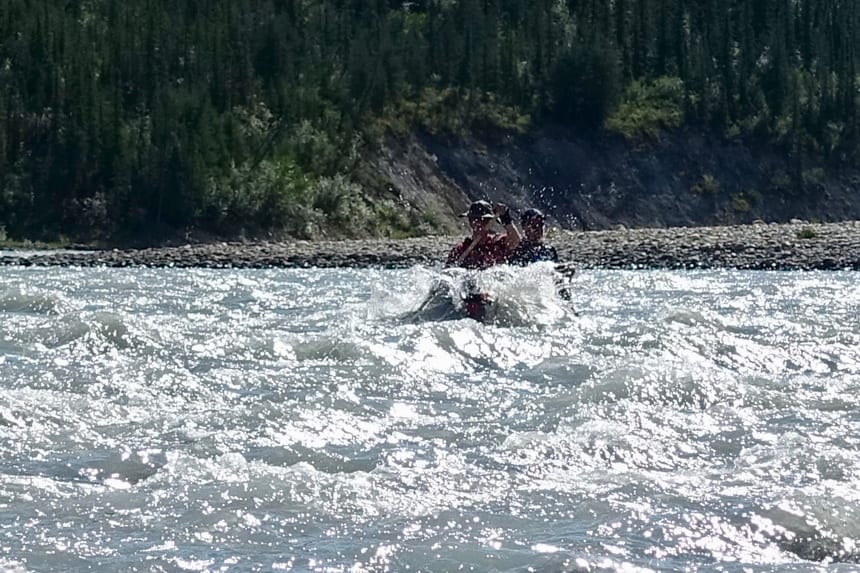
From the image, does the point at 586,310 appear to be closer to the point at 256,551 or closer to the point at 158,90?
the point at 256,551

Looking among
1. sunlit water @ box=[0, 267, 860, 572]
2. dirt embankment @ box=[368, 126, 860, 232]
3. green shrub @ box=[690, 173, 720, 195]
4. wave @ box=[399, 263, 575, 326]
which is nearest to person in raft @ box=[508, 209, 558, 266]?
wave @ box=[399, 263, 575, 326]

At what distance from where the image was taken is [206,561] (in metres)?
8.34

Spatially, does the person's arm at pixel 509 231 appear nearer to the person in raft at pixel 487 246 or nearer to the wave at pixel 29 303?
the person in raft at pixel 487 246

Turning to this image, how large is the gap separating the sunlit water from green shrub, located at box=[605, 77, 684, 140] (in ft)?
206

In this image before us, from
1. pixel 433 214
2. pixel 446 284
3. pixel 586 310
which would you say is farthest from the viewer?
pixel 433 214

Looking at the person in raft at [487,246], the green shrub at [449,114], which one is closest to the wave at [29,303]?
the person in raft at [487,246]

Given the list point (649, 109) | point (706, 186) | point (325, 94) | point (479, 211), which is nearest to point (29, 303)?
point (479, 211)

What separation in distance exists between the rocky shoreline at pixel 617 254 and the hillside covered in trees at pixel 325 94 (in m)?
19.6

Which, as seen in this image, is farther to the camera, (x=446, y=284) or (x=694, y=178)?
(x=694, y=178)

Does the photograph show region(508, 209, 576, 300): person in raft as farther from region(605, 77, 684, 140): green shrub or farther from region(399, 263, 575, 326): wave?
region(605, 77, 684, 140): green shrub

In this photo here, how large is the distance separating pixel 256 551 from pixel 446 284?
1273 centimetres

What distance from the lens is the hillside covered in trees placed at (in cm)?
7094

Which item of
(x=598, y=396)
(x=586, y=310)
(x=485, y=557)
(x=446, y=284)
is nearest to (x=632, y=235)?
(x=586, y=310)

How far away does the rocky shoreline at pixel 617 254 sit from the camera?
41.7m
